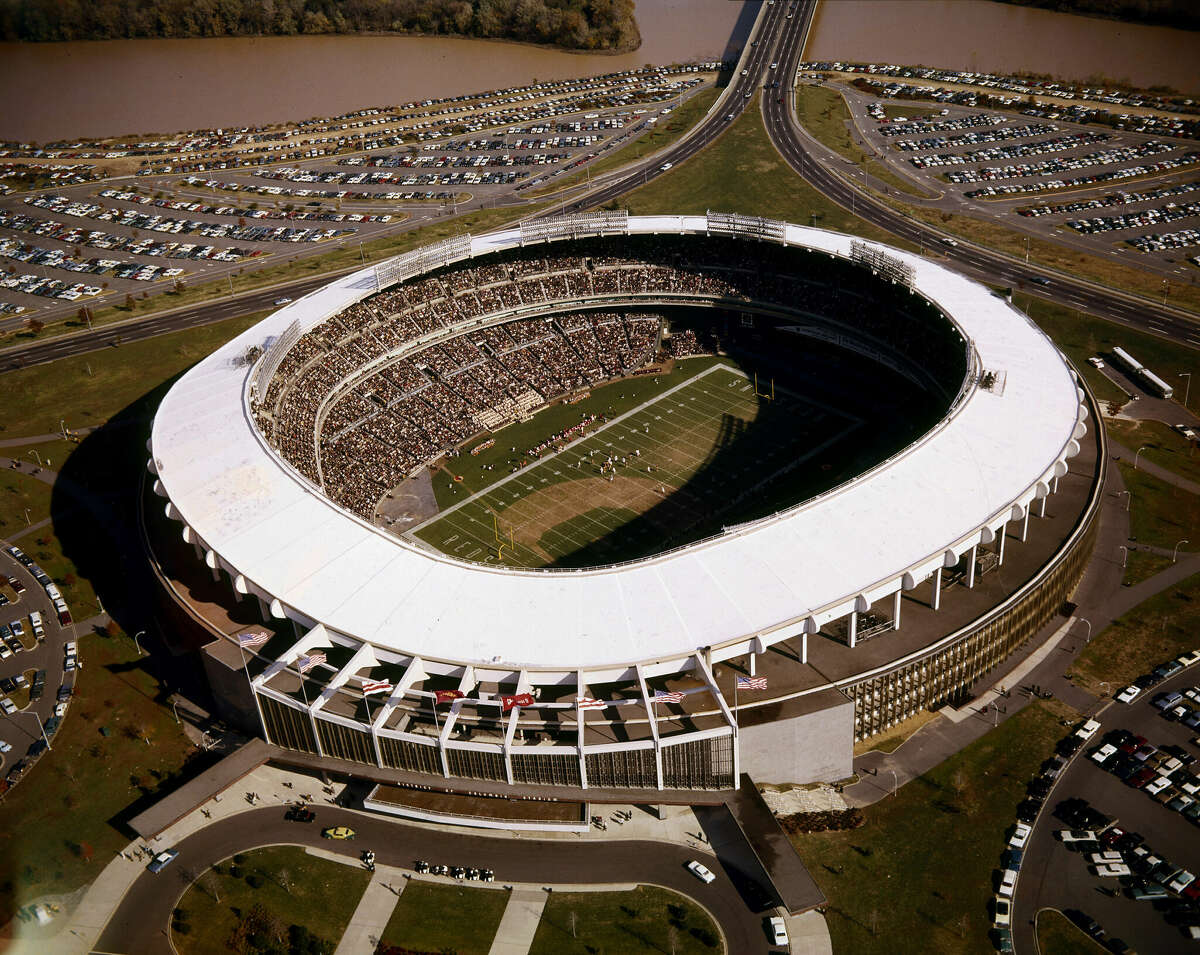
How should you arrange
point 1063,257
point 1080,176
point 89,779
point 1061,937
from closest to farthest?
1. point 1061,937
2. point 89,779
3. point 1063,257
4. point 1080,176

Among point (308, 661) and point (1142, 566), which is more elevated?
point (308, 661)

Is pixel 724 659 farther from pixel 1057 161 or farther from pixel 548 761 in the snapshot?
pixel 1057 161

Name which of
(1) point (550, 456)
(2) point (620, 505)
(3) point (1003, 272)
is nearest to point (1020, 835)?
(2) point (620, 505)

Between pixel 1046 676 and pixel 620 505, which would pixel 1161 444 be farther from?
pixel 620 505

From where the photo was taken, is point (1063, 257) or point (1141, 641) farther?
point (1063, 257)

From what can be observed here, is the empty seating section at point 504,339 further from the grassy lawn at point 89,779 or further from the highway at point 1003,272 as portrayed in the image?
the highway at point 1003,272

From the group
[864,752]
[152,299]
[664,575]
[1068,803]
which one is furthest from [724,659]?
[152,299]
